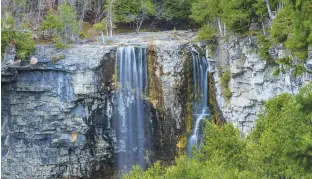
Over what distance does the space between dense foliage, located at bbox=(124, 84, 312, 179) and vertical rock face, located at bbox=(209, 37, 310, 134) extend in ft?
→ 16.0

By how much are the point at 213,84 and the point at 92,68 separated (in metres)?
5.96

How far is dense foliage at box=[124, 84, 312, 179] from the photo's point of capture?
5205mm

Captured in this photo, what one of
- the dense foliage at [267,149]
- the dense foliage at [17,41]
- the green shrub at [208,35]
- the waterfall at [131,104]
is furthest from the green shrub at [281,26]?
the dense foliage at [17,41]

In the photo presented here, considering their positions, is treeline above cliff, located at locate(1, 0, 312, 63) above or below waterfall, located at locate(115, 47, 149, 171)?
above

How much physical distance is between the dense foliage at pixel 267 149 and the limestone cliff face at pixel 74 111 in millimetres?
7679

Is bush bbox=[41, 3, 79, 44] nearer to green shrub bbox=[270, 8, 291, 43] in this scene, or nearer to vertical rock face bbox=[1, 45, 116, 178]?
vertical rock face bbox=[1, 45, 116, 178]

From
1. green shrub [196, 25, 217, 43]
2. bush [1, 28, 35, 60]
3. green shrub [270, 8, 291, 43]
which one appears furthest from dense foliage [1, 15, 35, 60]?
green shrub [270, 8, 291, 43]

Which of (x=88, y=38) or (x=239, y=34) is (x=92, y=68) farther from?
(x=239, y=34)

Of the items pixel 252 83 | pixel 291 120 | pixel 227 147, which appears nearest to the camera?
pixel 291 120

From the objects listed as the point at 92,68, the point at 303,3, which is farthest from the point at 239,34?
the point at 303,3

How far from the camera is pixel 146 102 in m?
20.9

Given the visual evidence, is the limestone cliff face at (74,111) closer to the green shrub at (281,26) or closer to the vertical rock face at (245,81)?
the vertical rock face at (245,81)

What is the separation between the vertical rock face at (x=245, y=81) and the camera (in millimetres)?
16266

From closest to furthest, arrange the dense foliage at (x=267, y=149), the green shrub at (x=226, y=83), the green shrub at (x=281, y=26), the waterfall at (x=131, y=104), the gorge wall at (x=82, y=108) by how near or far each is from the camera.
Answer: the dense foliage at (x=267, y=149), the green shrub at (x=281, y=26), the green shrub at (x=226, y=83), the gorge wall at (x=82, y=108), the waterfall at (x=131, y=104)
